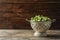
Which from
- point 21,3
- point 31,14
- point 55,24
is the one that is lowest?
point 55,24

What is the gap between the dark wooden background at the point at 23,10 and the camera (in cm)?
274

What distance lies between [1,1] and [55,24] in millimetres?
878

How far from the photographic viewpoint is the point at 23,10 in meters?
2.75

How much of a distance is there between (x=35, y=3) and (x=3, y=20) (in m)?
0.55

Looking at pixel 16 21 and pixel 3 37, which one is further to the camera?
pixel 16 21

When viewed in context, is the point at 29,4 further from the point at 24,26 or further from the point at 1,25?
the point at 1,25

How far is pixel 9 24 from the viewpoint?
9.18 feet

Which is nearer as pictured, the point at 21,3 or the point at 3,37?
the point at 3,37

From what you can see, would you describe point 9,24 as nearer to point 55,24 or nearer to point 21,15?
point 21,15

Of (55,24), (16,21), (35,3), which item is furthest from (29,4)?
(55,24)

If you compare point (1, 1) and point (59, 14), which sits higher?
point (1, 1)

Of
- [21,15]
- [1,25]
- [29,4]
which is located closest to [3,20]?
[1,25]

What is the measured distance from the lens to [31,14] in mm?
2760

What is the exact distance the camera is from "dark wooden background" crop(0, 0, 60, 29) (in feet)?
8.98
